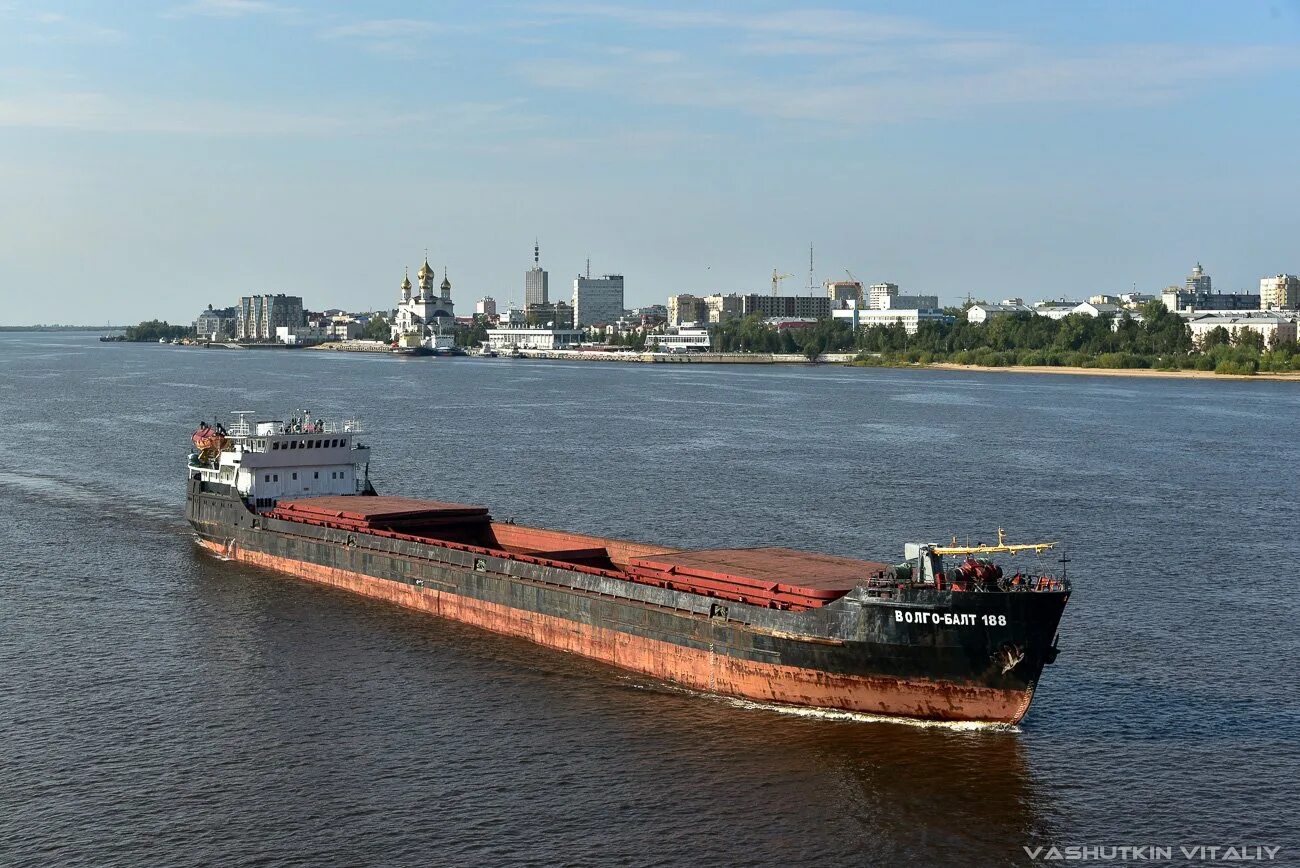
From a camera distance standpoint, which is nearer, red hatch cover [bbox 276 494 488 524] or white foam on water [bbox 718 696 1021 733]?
white foam on water [bbox 718 696 1021 733]

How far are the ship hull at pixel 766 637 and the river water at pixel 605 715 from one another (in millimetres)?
660

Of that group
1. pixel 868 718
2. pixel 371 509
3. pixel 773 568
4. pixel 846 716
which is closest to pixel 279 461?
pixel 371 509

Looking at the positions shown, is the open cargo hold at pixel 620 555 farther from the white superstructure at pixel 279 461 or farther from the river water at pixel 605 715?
the river water at pixel 605 715

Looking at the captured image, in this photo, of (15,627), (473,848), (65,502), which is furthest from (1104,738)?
(65,502)

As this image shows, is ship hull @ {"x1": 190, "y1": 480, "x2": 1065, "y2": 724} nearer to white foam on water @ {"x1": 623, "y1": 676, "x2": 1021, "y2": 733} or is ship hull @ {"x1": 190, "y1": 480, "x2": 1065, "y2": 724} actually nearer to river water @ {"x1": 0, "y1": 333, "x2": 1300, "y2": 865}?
white foam on water @ {"x1": 623, "y1": 676, "x2": 1021, "y2": 733}

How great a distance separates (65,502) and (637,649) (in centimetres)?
3886

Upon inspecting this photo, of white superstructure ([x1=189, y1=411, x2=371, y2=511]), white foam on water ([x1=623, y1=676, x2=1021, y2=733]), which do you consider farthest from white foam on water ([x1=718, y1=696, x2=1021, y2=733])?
white superstructure ([x1=189, y1=411, x2=371, y2=511])

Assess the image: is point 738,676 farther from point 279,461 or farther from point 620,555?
point 279,461

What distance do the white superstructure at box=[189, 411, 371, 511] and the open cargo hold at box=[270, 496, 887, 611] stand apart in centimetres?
131

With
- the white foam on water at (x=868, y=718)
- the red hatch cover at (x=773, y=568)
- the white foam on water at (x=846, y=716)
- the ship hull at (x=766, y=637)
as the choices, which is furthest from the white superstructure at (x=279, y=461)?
the white foam on water at (x=868, y=718)

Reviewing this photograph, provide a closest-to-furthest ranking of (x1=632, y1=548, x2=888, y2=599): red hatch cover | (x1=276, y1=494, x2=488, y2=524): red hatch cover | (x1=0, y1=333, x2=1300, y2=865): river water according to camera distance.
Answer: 1. (x1=0, y1=333, x2=1300, y2=865): river water
2. (x1=632, y1=548, x2=888, y2=599): red hatch cover
3. (x1=276, y1=494, x2=488, y2=524): red hatch cover

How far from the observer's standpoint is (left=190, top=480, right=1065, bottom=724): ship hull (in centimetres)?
3016

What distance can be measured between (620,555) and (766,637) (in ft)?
38.6

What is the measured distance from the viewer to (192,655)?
37.5 m
